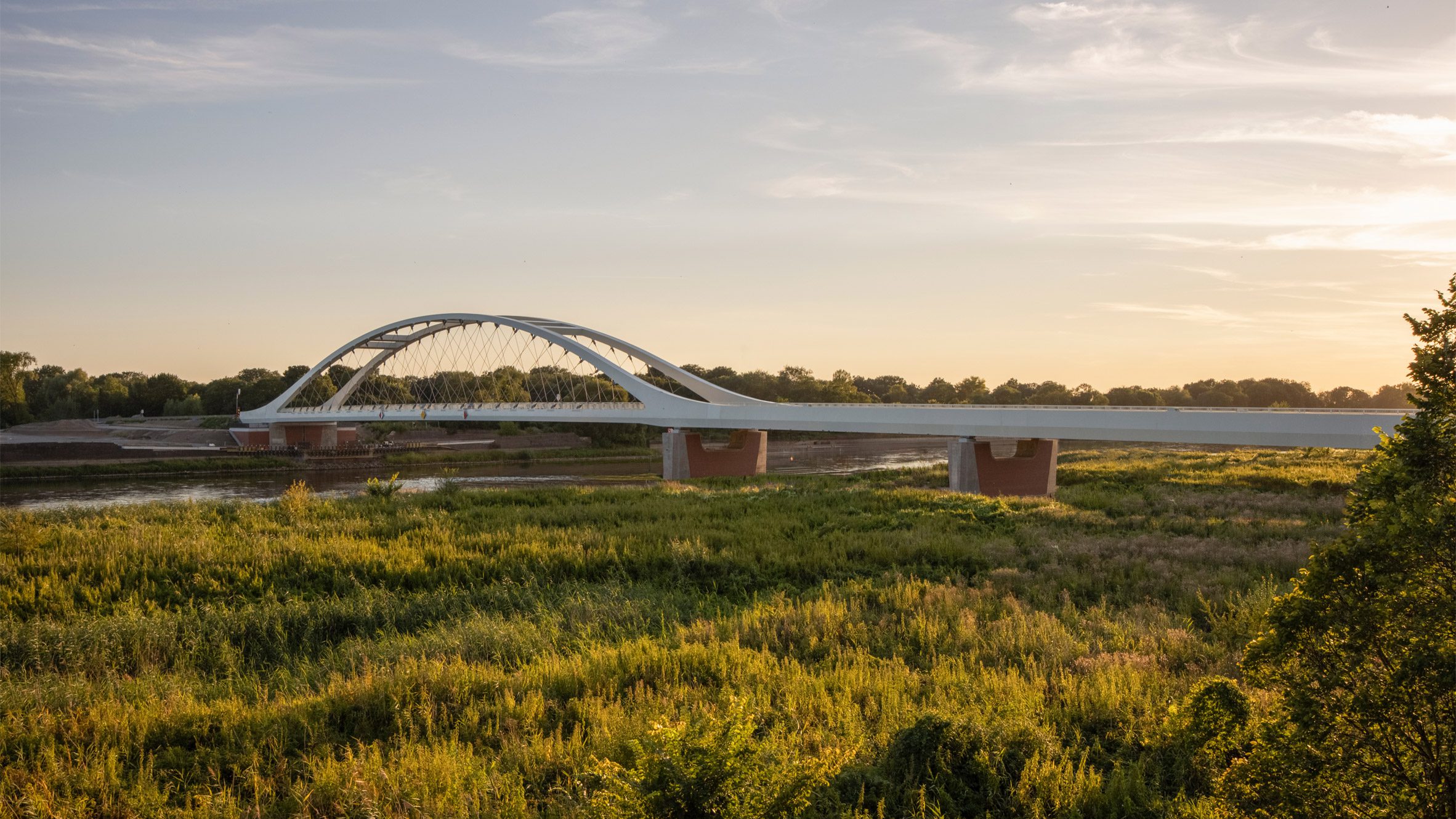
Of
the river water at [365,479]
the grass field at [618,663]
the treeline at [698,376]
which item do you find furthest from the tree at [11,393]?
the grass field at [618,663]

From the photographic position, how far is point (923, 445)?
73.8 meters

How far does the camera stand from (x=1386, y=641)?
3.55 metres

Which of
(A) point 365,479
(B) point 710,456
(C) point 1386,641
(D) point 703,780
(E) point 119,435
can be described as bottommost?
(A) point 365,479

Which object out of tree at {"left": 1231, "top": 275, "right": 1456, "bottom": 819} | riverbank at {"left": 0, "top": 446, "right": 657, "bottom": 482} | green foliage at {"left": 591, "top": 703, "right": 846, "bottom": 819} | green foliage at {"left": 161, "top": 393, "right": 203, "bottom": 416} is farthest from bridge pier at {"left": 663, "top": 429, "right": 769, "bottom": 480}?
green foliage at {"left": 161, "top": 393, "right": 203, "bottom": 416}

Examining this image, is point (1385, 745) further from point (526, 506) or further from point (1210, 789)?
point (526, 506)

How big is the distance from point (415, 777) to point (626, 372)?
39580 millimetres

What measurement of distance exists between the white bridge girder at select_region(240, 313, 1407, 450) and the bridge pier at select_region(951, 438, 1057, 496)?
28.4 inches

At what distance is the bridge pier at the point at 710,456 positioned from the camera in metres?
39.5

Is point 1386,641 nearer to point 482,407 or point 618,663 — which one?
point 618,663

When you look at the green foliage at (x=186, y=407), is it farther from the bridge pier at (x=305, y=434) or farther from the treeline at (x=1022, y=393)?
the treeline at (x=1022, y=393)

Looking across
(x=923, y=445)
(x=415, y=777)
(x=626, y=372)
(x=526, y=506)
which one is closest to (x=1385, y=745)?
(x=415, y=777)

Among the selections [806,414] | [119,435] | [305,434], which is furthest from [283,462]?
[806,414]

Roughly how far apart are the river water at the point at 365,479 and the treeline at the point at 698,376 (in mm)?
16760

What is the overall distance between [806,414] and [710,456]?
661 cm
